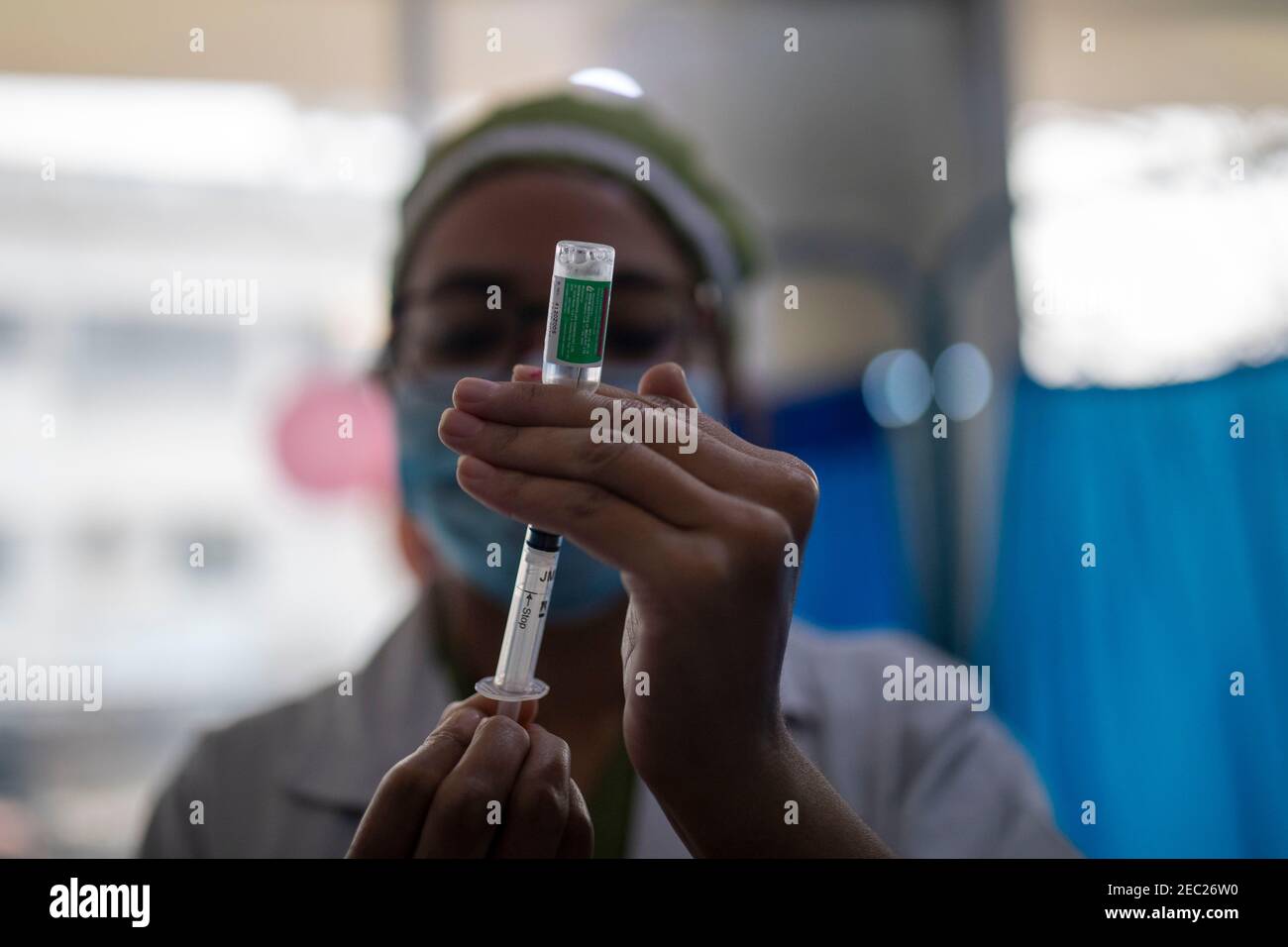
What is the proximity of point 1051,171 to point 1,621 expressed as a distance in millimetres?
2245

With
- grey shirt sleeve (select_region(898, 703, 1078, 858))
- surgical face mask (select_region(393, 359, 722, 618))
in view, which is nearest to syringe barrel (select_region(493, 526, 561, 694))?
surgical face mask (select_region(393, 359, 722, 618))

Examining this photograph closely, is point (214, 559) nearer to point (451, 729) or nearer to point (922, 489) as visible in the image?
point (922, 489)

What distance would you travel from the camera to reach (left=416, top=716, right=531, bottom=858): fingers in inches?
16.6

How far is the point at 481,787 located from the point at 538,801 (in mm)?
34

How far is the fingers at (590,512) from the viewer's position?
40cm

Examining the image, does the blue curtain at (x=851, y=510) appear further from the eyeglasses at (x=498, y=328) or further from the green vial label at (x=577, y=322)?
the green vial label at (x=577, y=322)

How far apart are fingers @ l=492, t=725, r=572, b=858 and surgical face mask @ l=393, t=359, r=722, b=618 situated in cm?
12

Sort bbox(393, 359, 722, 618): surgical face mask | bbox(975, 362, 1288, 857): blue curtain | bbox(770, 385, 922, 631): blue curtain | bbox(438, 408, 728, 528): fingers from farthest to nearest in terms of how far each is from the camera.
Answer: bbox(770, 385, 922, 631): blue curtain < bbox(975, 362, 1288, 857): blue curtain < bbox(393, 359, 722, 618): surgical face mask < bbox(438, 408, 728, 528): fingers

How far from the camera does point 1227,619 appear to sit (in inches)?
41.6

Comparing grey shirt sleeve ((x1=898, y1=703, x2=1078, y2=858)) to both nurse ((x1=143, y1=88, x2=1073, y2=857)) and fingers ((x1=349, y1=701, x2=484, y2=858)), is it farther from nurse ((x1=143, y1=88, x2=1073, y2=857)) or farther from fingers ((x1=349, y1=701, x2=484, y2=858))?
fingers ((x1=349, y1=701, x2=484, y2=858))

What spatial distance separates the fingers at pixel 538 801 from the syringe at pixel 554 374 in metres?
0.03

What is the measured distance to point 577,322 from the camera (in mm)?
413

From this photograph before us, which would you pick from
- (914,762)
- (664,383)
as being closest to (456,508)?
(664,383)

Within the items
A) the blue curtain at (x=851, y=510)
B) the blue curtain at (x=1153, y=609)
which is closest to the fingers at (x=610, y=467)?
the blue curtain at (x=1153, y=609)
